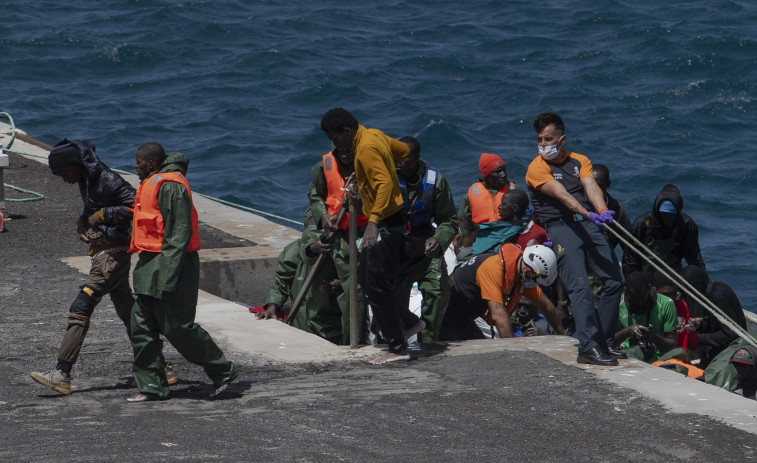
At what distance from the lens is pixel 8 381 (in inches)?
307

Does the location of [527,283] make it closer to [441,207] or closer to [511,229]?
[441,207]

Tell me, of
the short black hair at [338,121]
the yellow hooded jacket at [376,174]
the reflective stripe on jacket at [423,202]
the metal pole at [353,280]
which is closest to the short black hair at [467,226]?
the reflective stripe on jacket at [423,202]

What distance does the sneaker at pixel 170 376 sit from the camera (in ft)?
25.4

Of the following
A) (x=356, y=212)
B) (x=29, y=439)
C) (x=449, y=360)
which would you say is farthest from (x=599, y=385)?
(x=29, y=439)

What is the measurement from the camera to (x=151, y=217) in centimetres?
716

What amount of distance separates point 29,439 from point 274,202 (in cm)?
1548

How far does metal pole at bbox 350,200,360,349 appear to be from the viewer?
834 cm

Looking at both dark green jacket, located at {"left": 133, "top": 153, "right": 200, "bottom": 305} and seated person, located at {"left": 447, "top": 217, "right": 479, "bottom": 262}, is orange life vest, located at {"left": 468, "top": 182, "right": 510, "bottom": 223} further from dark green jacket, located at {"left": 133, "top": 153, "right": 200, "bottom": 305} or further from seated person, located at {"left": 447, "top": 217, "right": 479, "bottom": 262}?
dark green jacket, located at {"left": 133, "top": 153, "right": 200, "bottom": 305}

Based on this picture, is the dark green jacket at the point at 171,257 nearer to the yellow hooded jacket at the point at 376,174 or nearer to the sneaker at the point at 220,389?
the sneaker at the point at 220,389

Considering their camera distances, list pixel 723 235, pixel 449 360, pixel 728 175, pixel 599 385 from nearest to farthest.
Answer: pixel 599 385
pixel 449 360
pixel 723 235
pixel 728 175

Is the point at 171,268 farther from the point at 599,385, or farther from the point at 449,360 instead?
the point at 599,385

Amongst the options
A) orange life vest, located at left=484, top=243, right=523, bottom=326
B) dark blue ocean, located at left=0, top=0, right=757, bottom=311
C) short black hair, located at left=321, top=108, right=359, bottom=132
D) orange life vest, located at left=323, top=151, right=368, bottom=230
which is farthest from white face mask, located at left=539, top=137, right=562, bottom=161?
dark blue ocean, located at left=0, top=0, right=757, bottom=311

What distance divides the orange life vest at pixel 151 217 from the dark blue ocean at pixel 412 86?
12.2 meters

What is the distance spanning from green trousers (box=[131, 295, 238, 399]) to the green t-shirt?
12.6 feet
